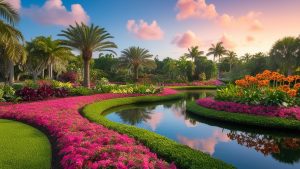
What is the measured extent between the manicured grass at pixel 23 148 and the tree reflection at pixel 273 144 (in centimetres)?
761

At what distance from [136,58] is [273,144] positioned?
147 feet

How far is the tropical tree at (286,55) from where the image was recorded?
43906 millimetres

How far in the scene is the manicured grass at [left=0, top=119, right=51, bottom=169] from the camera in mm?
7516

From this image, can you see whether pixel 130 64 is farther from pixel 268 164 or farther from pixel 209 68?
pixel 268 164

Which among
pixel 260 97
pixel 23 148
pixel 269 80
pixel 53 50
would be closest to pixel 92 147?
pixel 23 148

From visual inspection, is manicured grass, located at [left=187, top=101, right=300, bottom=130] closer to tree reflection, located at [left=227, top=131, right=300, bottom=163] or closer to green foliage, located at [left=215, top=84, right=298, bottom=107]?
tree reflection, located at [left=227, top=131, right=300, bottom=163]

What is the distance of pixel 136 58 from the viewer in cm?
5494

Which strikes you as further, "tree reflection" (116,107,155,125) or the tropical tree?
the tropical tree

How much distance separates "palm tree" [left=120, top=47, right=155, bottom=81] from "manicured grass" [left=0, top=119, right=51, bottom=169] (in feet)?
142

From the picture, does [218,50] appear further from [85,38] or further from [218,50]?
[85,38]

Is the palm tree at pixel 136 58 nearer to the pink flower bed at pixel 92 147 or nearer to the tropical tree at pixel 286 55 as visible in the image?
the tropical tree at pixel 286 55

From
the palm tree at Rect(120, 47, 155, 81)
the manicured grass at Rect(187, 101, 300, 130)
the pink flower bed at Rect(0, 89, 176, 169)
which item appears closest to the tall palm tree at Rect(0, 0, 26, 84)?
the pink flower bed at Rect(0, 89, 176, 169)

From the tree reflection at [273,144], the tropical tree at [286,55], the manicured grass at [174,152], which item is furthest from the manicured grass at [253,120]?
the tropical tree at [286,55]

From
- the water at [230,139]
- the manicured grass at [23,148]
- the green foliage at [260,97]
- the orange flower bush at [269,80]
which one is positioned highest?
the orange flower bush at [269,80]
